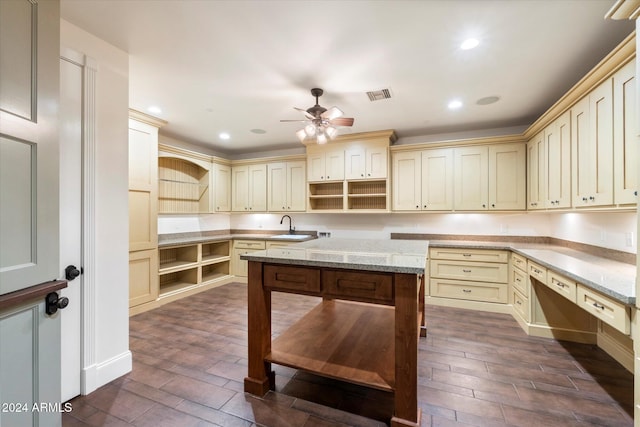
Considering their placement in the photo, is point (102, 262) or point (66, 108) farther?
point (102, 262)

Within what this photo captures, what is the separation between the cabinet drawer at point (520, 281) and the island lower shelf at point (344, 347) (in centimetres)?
166

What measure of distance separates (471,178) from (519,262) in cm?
134

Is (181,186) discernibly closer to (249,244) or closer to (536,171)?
(249,244)

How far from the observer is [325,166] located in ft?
15.7

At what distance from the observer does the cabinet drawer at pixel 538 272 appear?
2635 mm

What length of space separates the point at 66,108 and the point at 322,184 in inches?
147

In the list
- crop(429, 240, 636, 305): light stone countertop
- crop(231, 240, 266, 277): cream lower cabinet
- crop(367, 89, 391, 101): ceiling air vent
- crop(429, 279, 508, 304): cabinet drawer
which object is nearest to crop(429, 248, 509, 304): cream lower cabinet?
crop(429, 279, 508, 304): cabinet drawer

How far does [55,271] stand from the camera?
1.15 m

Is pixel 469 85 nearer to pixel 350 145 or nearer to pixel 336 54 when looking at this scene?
pixel 336 54

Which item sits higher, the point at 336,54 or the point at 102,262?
the point at 336,54

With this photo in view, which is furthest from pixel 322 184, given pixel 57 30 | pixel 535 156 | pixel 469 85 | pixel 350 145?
pixel 57 30

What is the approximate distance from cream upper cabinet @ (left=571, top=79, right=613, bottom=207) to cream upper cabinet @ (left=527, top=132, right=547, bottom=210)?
2.49ft

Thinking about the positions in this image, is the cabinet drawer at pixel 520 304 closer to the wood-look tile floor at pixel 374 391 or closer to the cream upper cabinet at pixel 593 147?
the wood-look tile floor at pixel 374 391

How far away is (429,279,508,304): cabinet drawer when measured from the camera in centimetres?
370
